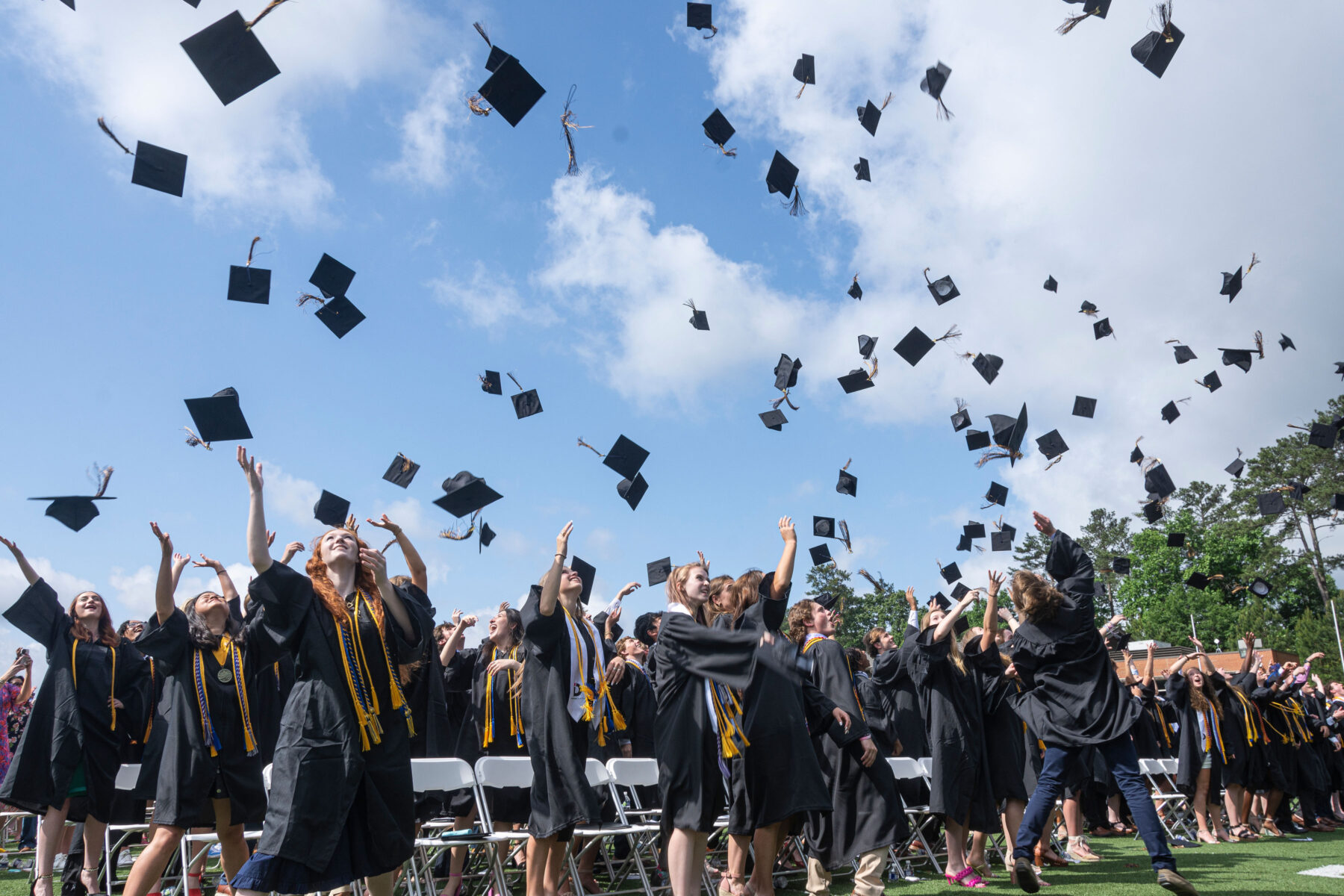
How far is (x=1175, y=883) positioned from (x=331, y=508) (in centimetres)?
666

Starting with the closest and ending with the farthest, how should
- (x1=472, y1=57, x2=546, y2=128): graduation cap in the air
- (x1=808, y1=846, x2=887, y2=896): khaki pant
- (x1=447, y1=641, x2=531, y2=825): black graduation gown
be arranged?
(x1=808, y1=846, x2=887, y2=896): khaki pant, (x1=447, y1=641, x2=531, y2=825): black graduation gown, (x1=472, y1=57, x2=546, y2=128): graduation cap in the air

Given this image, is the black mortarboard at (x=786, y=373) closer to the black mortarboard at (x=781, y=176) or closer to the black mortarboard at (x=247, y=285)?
the black mortarboard at (x=781, y=176)

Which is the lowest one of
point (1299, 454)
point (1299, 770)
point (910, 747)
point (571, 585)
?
point (1299, 770)

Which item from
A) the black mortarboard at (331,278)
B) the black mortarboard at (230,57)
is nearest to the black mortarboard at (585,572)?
the black mortarboard at (331,278)

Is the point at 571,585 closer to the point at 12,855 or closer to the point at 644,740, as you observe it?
the point at 644,740

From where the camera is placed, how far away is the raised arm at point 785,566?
447 cm

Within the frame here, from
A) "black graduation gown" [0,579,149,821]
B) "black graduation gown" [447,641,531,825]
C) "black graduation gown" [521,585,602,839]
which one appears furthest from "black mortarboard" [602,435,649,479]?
Answer: "black graduation gown" [0,579,149,821]

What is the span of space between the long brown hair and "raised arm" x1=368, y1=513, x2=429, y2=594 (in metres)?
3.62

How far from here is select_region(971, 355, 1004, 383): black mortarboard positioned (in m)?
10.9

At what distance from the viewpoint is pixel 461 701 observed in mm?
8211

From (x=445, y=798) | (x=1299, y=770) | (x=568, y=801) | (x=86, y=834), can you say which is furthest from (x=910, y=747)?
(x=86, y=834)

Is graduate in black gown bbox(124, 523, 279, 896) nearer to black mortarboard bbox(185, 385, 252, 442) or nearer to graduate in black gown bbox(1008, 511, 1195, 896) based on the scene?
black mortarboard bbox(185, 385, 252, 442)

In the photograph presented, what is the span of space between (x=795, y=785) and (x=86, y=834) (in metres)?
4.93

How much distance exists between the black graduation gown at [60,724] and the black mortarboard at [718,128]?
692 cm
